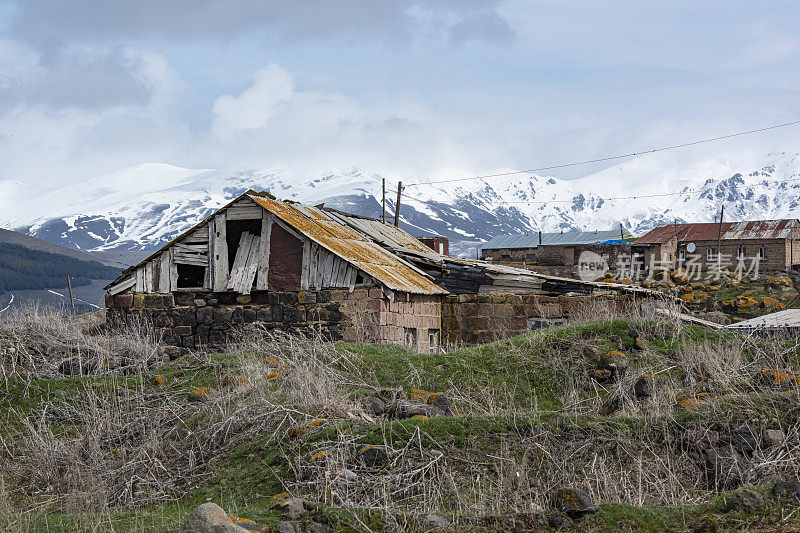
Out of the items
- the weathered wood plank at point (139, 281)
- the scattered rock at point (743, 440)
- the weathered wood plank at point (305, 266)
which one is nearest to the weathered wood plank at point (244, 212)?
the weathered wood plank at point (305, 266)

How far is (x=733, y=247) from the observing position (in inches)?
2505

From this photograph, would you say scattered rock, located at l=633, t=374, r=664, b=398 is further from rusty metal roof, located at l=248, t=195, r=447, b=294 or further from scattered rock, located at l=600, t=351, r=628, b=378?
rusty metal roof, located at l=248, t=195, r=447, b=294

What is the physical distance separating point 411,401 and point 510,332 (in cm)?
1087

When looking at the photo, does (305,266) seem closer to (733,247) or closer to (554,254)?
(554,254)

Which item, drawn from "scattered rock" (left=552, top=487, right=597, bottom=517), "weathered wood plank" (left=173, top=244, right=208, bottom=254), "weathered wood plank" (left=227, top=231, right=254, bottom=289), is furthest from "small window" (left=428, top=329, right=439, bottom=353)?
"scattered rock" (left=552, top=487, right=597, bottom=517)

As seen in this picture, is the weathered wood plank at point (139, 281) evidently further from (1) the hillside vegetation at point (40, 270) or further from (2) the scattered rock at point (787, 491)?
(1) the hillside vegetation at point (40, 270)

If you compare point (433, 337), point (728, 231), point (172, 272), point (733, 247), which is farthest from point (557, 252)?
point (172, 272)

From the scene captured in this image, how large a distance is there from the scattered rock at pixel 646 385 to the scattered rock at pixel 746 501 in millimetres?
4295

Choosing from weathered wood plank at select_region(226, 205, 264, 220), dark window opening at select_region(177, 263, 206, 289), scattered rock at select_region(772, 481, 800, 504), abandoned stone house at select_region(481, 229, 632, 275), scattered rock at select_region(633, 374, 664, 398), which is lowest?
scattered rock at select_region(772, 481, 800, 504)

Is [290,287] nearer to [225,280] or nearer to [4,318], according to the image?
[225,280]

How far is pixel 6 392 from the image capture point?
1162 centimetres

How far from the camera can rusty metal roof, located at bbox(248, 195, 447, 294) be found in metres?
18.0

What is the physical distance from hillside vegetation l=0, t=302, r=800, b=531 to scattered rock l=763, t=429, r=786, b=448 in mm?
32

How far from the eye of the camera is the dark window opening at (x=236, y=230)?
786 inches
